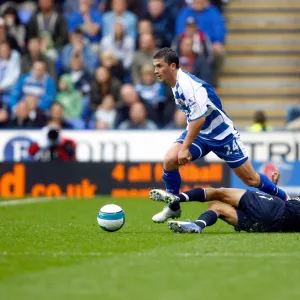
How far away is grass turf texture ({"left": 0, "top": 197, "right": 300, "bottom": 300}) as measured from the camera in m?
6.05

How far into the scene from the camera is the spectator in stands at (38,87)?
65.3ft

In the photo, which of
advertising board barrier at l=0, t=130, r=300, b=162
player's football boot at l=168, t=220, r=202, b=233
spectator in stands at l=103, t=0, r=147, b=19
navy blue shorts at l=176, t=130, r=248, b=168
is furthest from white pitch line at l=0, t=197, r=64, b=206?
player's football boot at l=168, t=220, r=202, b=233

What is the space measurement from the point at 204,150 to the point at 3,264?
4133 millimetres

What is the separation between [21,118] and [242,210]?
10145 mm

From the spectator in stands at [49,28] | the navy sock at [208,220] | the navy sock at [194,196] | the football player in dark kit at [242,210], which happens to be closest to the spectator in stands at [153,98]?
the spectator in stands at [49,28]

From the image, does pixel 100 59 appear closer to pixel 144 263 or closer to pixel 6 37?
pixel 6 37

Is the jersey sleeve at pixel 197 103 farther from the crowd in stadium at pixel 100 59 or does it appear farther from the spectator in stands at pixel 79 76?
the spectator in stands at pixel 79 76

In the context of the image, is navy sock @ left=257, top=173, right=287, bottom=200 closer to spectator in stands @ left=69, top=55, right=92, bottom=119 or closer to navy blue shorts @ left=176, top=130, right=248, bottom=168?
navy blue shorts @ left=176, top=130, right=248, bottom=168

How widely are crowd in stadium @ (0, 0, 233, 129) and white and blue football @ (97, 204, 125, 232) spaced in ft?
28.7

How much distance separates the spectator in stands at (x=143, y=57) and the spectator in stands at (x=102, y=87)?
0.44 meters

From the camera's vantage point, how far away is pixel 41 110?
64.6ft

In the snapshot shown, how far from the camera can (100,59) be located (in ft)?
66.6

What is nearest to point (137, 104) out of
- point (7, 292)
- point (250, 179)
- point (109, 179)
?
point (109, 179)

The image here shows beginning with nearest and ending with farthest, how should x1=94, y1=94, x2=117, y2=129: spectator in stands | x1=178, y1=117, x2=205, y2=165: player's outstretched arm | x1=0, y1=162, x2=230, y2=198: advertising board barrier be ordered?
x1=178, y1=117, x2=205, y2=165: player's outstretched arm, x1=0, y1=162, x2=230, y2=198: advertising board barrier, x1=94, y1=94, x2=117, y2=129: spectator in stands
